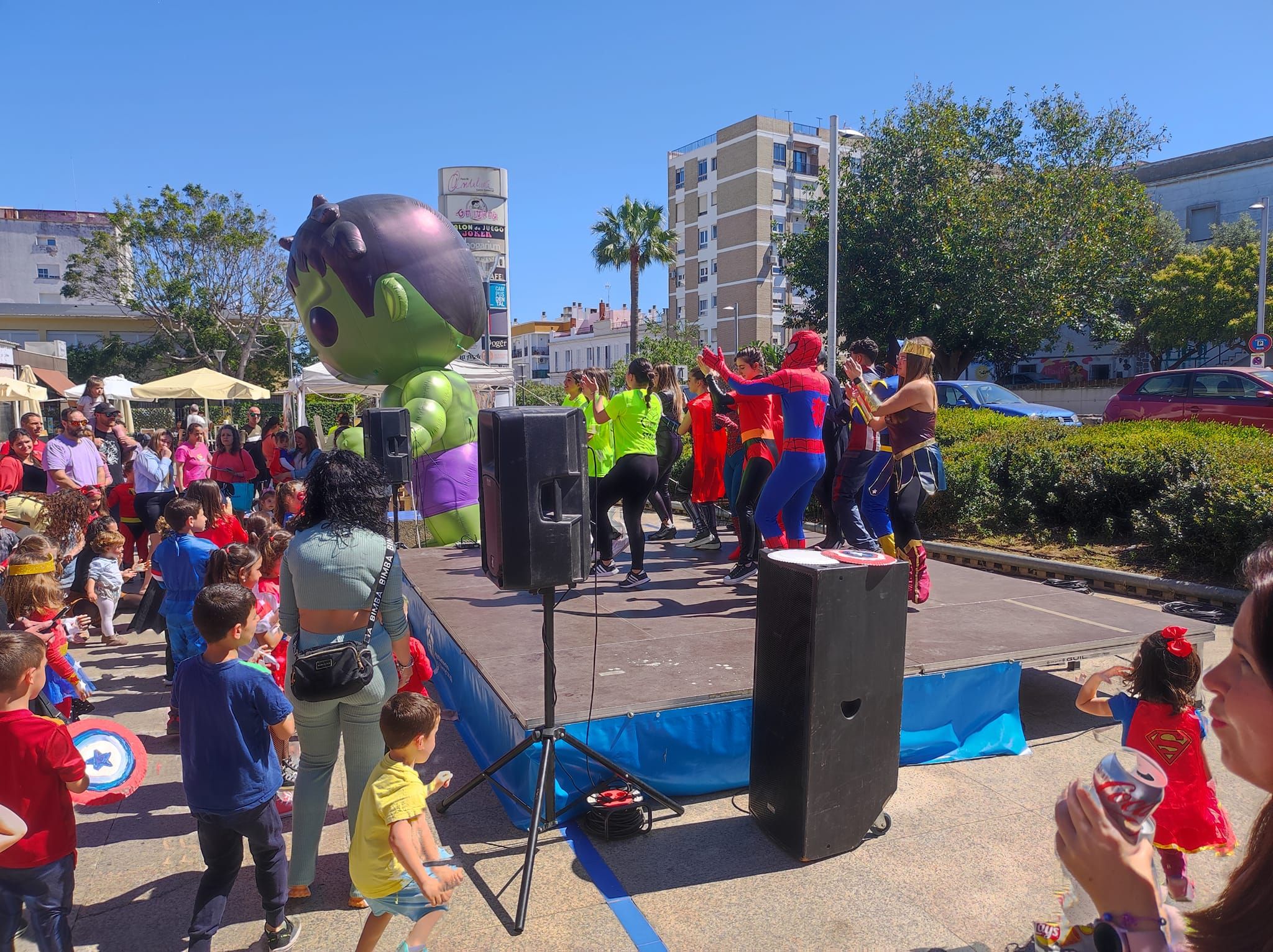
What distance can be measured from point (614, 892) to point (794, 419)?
10.8 ft

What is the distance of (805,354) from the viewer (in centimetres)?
591

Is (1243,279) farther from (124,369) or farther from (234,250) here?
(124,369)

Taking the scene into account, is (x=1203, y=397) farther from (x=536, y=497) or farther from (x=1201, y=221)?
(x=1201, y=221)

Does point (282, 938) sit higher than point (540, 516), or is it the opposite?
point (540, 516)

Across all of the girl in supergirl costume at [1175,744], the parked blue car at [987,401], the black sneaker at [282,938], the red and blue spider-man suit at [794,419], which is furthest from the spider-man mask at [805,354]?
the parked blue car at [987,401]

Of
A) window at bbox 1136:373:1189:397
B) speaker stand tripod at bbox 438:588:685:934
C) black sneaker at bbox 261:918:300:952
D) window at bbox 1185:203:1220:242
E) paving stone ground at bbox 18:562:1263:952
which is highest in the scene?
window at bbox 1185:203:1220:242

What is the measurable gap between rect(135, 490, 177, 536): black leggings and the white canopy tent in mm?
3770

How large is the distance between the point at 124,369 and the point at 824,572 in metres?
45.6

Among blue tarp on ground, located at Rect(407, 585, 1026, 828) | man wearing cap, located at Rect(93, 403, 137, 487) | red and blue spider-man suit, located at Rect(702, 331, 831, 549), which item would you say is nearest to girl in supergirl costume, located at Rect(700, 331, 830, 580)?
red and blue spider-man suit, located at Rect(702, 331, 831, 549)

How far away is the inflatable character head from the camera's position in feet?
26.2

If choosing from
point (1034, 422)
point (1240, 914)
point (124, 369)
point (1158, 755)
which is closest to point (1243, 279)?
point (1034, 422)

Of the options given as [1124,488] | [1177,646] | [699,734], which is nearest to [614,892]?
[699,734]

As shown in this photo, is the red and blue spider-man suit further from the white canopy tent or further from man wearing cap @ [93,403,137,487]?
man wearing cap @ [93,403,137,487]

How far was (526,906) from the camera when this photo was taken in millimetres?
3312
